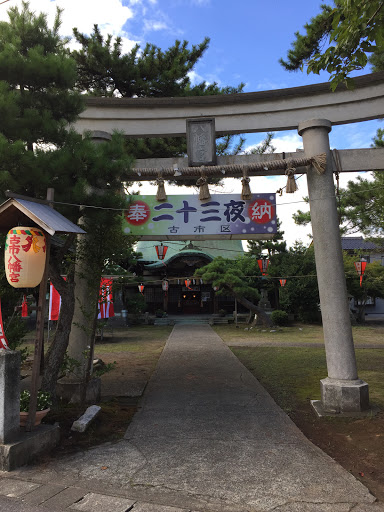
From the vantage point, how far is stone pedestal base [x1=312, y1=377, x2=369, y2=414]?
5.70 meters

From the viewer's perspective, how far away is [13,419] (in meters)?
4.00

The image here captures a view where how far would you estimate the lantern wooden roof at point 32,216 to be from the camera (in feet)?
14.0

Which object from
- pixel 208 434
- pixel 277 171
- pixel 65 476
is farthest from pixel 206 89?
pixel 65 476

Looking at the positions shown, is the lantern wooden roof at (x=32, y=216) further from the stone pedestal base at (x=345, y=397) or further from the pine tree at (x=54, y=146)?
the stone pedestal base at (x=345, y=397)

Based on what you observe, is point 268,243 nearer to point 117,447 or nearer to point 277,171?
point 277,171

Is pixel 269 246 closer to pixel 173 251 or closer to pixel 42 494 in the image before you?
pixel 173 251

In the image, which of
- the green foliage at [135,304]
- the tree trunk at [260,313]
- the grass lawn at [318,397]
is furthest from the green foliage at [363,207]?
the green foliage at [135,304]

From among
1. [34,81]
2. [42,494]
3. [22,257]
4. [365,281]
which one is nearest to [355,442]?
[42,494]

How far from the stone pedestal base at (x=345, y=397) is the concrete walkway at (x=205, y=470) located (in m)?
0.82

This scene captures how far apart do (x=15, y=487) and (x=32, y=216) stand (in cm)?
286

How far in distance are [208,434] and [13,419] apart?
97.2 inches

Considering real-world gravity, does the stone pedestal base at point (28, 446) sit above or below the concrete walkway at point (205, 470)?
above

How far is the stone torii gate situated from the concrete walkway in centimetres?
140

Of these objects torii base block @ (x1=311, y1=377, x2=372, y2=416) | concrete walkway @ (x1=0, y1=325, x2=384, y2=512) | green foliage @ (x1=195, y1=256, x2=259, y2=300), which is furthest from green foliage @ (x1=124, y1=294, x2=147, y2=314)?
torii base block @ (x1=311, y1=377, x2=372, y2=416)
